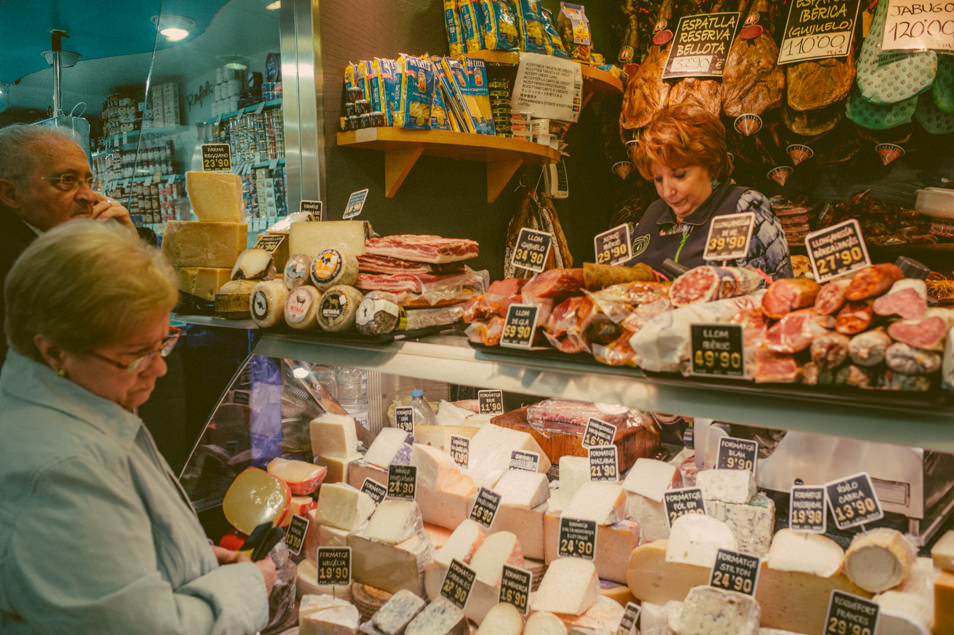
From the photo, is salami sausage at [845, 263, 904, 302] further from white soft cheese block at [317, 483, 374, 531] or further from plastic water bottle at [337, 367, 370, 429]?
plastic water bottle at [337, 367, 370, 429]

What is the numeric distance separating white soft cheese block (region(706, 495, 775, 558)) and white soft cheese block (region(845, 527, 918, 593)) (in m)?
0.18

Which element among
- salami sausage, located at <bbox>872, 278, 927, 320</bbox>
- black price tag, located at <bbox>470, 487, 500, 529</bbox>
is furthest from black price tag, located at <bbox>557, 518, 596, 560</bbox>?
salami sausage, located at <bbox>872, 278, 927, 320</bbox>

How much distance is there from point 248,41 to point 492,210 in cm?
186

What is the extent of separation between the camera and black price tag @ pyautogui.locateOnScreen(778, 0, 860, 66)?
3.27 meters

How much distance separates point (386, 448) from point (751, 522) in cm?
115

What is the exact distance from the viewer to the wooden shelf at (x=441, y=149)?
2869mm

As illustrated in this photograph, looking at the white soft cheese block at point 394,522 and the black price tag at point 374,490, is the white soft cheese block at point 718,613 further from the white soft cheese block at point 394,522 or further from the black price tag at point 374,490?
the black price tag at point 374,490

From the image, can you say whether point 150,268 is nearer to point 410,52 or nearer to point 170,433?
point 170,433

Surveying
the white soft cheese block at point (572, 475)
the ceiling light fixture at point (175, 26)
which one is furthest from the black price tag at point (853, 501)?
the ceiling light fixture at point (175, 26)

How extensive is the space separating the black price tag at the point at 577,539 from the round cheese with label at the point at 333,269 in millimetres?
990

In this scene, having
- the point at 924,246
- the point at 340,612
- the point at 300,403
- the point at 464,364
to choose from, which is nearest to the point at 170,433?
the point at 300,403

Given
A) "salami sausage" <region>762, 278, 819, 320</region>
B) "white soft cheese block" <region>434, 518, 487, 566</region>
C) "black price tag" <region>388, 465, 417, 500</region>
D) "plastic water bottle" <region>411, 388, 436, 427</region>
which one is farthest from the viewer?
"plastic water bottle" <region>411, 388, 436, 427</region>

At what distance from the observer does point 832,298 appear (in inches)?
45.8

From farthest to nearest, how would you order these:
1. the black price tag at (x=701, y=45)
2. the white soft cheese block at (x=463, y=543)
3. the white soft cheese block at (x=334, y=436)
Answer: the black price tag at (x=701, y=45)
the white soft cheese block at (x=334, y=436)
the white soft cheese block at (x=463, y=543)
